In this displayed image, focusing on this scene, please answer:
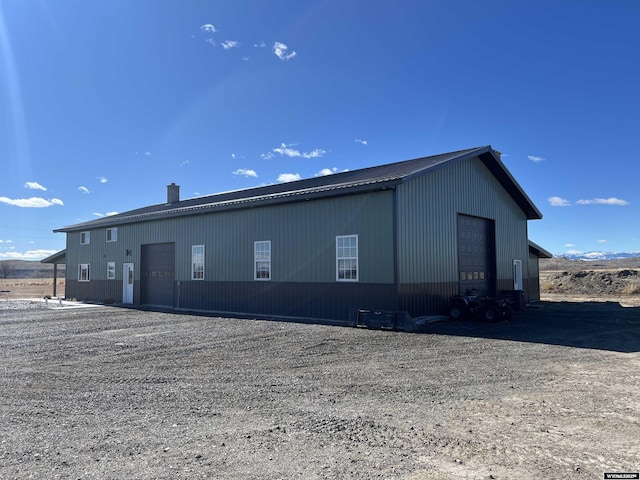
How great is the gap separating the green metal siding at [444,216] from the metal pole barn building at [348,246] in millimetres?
Result: 42

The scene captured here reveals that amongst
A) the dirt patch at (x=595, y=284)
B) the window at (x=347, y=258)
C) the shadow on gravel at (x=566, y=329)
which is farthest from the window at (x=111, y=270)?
the dirt patch at (x=595, y=284)

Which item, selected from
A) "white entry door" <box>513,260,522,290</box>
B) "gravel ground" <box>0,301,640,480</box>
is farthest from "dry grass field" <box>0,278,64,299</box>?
A: "white entry door" <box>513,260,522,290</box>

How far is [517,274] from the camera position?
2145cm

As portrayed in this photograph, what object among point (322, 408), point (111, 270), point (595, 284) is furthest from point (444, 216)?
point (595, 284)

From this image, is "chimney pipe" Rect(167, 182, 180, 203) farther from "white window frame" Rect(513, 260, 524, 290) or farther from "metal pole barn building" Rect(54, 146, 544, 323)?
"white window frame" Rect(513, 260, 524, 290)

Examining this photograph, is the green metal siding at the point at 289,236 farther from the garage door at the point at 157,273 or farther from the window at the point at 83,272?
the window at the point at 83,272

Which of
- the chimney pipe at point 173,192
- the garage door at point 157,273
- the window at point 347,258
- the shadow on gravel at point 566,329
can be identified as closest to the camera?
the shadow on gravel at point 566,329

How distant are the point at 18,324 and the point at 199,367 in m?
10.2

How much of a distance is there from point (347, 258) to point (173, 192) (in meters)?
16.9

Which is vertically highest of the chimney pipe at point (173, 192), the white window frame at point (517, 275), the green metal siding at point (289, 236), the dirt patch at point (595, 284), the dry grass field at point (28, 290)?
the chimney pipe at point (173, 192)

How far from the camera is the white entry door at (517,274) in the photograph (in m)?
21.1

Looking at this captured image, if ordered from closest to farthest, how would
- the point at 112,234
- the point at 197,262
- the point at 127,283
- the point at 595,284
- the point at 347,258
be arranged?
the point at 347,258 → the point at 197,262 → the point at 127,283 → the point at 112,234 → the point at 595,284

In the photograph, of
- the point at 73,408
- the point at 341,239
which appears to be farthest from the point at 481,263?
the point at 73,408

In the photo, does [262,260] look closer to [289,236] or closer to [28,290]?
[289,236]
